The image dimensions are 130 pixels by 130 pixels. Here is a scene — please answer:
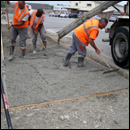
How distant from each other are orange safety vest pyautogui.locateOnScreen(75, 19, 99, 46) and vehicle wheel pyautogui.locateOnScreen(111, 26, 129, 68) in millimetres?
870

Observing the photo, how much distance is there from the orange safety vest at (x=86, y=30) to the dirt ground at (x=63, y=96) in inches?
29.7

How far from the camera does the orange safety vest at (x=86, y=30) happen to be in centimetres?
410

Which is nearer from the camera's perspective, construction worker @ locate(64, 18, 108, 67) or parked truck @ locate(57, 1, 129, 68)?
construction worker @ locate(64, 18, 108, 67)

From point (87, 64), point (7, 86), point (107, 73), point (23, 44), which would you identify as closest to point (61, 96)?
point (7, 86)

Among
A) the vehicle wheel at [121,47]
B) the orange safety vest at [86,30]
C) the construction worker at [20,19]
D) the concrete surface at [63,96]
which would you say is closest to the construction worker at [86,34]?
the orange safety vest at [86,30]

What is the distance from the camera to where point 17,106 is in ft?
9.21

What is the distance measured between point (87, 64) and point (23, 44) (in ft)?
6.27

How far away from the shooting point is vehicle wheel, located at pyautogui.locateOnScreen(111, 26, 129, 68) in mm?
4414

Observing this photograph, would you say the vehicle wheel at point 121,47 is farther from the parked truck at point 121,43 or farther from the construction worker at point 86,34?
the construction worker at point 86,34

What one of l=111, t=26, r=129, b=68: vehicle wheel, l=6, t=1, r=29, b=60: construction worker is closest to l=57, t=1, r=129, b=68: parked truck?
l=111, t=26, r=129, b=68: vehicle wheel

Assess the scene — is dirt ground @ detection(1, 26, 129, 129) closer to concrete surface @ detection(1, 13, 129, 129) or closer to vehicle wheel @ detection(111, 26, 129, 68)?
concrete surface @ detection(1, 13, 129, 129)

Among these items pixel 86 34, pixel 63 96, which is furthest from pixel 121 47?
pixel 63 96

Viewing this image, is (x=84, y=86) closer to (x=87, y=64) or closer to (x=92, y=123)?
(x=92, y=123)

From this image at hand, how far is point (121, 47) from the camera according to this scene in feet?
15.6
